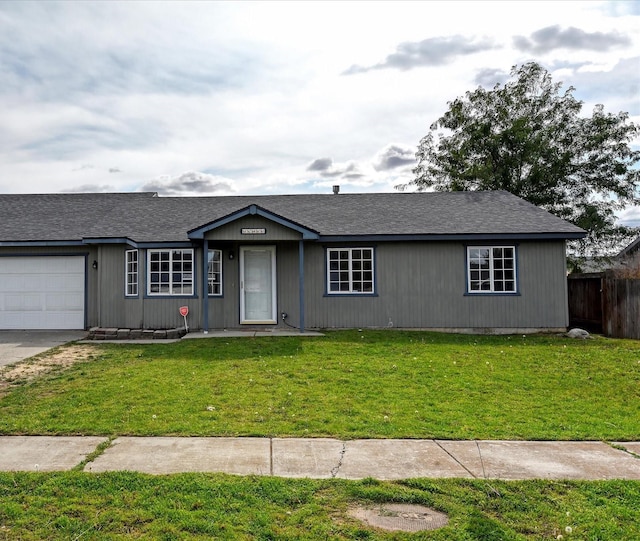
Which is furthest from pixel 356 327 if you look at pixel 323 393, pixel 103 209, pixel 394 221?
pixel 103 209

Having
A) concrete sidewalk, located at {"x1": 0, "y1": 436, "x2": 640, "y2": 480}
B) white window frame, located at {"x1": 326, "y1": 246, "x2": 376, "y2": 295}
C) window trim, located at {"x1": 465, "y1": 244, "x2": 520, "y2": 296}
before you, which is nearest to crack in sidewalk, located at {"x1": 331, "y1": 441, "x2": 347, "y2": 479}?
concrete sidewalk, located at {"x1": 0, "y1": 436, "x2": 640, "y2": 480}

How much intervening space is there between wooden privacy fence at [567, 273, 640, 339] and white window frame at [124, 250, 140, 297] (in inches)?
513

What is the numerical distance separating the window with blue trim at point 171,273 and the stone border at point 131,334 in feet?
4.18

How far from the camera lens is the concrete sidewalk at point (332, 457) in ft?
15.3

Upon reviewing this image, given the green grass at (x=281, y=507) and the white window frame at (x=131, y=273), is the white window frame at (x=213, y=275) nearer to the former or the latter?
the white window frame at (x=131, y=273)

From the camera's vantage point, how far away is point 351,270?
14.8m

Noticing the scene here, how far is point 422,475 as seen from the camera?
15.1 ft

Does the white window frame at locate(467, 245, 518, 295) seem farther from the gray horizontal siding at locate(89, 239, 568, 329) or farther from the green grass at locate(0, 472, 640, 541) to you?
the green grass at locate(0, 472, 640, 541)

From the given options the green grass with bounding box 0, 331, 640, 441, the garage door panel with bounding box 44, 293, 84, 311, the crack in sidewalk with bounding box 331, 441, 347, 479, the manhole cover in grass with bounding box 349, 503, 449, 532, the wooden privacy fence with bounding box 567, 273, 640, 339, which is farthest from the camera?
the garage door panel with bounding box 44, 293, 84, 311

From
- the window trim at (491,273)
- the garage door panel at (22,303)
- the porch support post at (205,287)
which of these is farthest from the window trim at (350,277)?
the garage door panel at (22,303)

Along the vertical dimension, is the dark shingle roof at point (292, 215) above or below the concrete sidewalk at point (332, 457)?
above

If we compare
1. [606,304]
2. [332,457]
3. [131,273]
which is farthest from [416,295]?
[332,457]

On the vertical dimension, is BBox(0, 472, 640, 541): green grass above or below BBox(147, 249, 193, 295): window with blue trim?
below

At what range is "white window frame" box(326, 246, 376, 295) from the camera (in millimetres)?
14781
